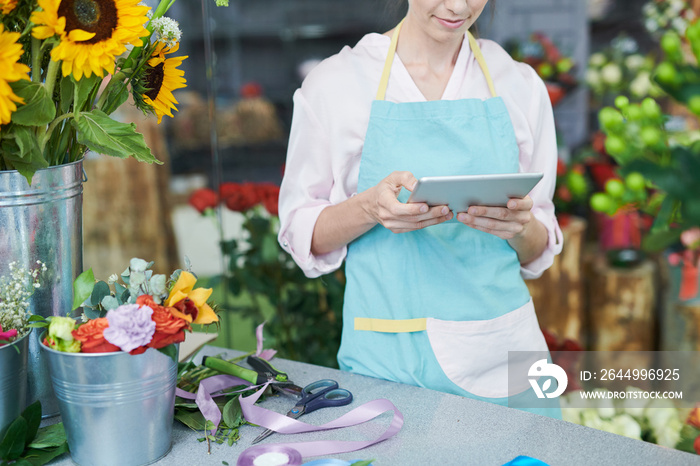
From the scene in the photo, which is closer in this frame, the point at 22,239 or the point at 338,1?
the point at 22,239

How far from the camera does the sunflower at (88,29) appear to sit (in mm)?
833

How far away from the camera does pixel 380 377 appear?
49.2 inches

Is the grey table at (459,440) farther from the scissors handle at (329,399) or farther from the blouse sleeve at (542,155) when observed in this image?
the blouse sleeve at (542,155)

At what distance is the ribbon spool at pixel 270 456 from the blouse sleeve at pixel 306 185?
486mm

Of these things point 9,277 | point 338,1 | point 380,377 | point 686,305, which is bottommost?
point 686,305

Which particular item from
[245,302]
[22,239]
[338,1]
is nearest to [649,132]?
[22,239]

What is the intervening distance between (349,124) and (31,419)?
0.74 m

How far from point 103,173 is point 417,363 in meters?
2.36

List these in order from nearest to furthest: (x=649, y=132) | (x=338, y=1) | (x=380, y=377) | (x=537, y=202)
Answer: (x=649, y=132) < (x=380, y=377) < (x=537, y=202) < (x=338, y=1)

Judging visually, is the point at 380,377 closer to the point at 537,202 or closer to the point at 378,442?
the point at 378,442

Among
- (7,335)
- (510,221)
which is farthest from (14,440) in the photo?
(510,221)

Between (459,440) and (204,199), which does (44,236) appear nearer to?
(459,440)

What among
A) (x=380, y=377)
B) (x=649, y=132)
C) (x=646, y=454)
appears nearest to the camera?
(x=649, y=132)

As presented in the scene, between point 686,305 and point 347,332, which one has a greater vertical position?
point 347,332
